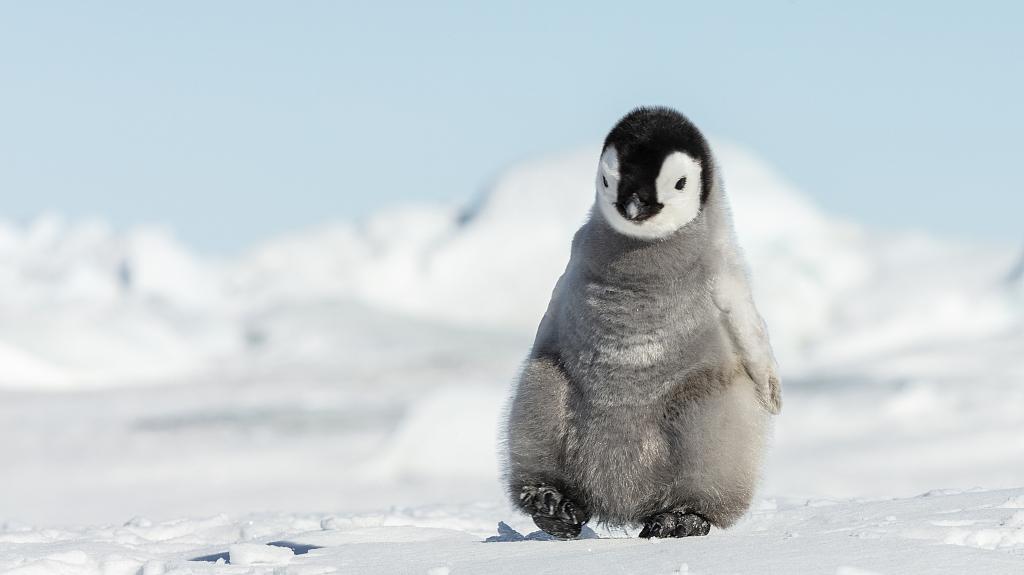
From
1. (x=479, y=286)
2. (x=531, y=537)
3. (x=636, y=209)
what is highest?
(x=479, y=286)

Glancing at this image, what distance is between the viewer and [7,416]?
2538 centimetres

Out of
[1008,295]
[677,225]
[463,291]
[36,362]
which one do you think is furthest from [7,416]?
[677,225]

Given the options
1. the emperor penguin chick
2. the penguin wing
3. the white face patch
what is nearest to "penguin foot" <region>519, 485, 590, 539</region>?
the emperor penguin chick

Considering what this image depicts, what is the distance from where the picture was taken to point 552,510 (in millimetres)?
4438

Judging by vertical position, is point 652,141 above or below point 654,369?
above

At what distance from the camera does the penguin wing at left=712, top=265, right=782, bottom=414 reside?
14.2 feet

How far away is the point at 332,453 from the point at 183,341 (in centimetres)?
2017

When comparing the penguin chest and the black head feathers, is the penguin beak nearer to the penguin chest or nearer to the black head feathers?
the black head feathers

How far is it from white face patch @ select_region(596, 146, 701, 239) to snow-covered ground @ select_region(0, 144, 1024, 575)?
1.03m

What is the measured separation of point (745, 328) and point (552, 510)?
923 millimetres

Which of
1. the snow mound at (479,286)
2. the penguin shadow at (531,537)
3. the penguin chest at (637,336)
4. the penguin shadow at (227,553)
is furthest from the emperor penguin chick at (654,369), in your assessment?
the snow mound at (479,286)

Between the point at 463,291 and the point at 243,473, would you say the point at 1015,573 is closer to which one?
the point at 243,473

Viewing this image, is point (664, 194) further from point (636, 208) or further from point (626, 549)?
point (626, 549)

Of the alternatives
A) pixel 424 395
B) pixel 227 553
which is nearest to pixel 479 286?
pixel 424 395
